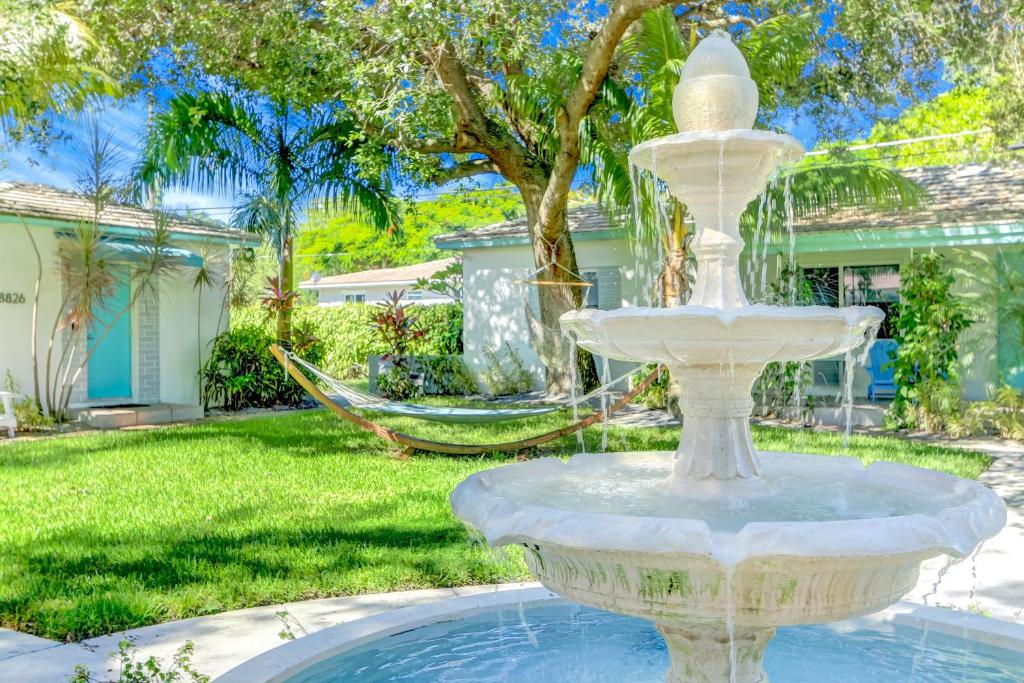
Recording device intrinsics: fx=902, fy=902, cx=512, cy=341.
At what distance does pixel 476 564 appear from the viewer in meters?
5.78

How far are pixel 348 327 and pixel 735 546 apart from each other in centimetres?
2172

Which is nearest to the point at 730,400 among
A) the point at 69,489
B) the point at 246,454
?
the point at 69,489

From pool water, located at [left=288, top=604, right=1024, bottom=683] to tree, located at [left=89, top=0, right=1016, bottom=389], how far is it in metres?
7.00

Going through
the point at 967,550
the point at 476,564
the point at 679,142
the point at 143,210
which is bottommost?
the point at 476,564

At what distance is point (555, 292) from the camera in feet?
49.4

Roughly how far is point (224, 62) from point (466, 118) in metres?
3.71

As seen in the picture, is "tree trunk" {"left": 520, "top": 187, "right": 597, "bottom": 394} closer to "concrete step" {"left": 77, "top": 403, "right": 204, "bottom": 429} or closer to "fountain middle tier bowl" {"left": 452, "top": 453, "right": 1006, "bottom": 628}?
"concrete step" {"left": 77, "top": 403, "right": 204, "bottom": 429}

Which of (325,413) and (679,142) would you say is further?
(325,413)

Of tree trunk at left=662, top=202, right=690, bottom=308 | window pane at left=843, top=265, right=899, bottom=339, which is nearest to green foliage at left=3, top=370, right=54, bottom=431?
tree trunk at left=662, top=202, right=690, bottom=308

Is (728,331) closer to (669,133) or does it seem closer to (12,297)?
(669,133)

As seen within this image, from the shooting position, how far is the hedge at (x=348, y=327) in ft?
67.2

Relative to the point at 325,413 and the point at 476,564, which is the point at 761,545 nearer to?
the point at 476,564

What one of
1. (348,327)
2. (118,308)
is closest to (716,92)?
(118,308)

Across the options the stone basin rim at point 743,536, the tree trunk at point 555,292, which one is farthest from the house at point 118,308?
the stone basin rim at point 743,536
